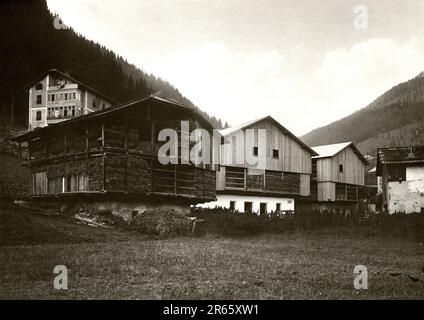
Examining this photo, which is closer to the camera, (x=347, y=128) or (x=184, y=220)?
(x=184, y=220)

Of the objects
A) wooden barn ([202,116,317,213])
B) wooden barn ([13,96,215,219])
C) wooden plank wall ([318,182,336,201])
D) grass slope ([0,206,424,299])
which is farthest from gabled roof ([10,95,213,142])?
wooden plank wall ([318,182,336,201])

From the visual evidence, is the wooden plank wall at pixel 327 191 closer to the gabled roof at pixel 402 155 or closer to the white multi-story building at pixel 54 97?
the gabled roof at pixel 402 155

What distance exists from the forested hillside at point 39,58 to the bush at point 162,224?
38.6m

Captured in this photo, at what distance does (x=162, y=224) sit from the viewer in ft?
70.8

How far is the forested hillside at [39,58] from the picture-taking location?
218 feet

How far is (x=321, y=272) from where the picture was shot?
37.0 feet

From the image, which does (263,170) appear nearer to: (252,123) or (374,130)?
(252,123)

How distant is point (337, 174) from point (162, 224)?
1143 inches

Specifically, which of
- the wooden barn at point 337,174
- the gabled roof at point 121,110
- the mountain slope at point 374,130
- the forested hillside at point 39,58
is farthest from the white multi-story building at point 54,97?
the mountain slope at point 374,130

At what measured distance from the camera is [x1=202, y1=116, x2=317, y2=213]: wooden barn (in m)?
37.2
